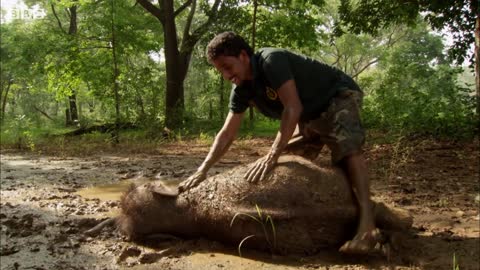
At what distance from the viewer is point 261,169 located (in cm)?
317

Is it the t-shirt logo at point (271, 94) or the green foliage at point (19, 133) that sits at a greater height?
the t-shirt logo at point (271, 94)

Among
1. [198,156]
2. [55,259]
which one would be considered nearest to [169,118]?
[198,156]

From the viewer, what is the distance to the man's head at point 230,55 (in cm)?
296

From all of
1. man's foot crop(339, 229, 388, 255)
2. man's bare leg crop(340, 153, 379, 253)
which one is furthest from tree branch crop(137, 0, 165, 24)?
man's foot crop(339, 229, 388, 255)

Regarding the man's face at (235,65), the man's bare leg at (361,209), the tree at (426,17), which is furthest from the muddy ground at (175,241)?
the tree at (426,17)

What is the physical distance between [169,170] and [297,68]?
13.3 feet

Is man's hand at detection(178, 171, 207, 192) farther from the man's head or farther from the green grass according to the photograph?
the man's head

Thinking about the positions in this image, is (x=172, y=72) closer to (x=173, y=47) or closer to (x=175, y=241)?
(x=173, y=47)

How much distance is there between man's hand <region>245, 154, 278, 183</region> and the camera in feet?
10.2

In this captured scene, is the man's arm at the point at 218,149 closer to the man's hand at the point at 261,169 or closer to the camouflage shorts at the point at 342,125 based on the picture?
the man's hand at the point at 261,169

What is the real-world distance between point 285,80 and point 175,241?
1488 mm

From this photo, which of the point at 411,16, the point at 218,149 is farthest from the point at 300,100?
the point at 411,16

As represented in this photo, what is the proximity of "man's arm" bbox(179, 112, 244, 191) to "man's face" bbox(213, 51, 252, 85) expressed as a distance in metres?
0.46

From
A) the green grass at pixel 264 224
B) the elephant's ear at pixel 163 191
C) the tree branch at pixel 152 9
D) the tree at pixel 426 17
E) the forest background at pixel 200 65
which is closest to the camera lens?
the green grass at pixel 264 224
